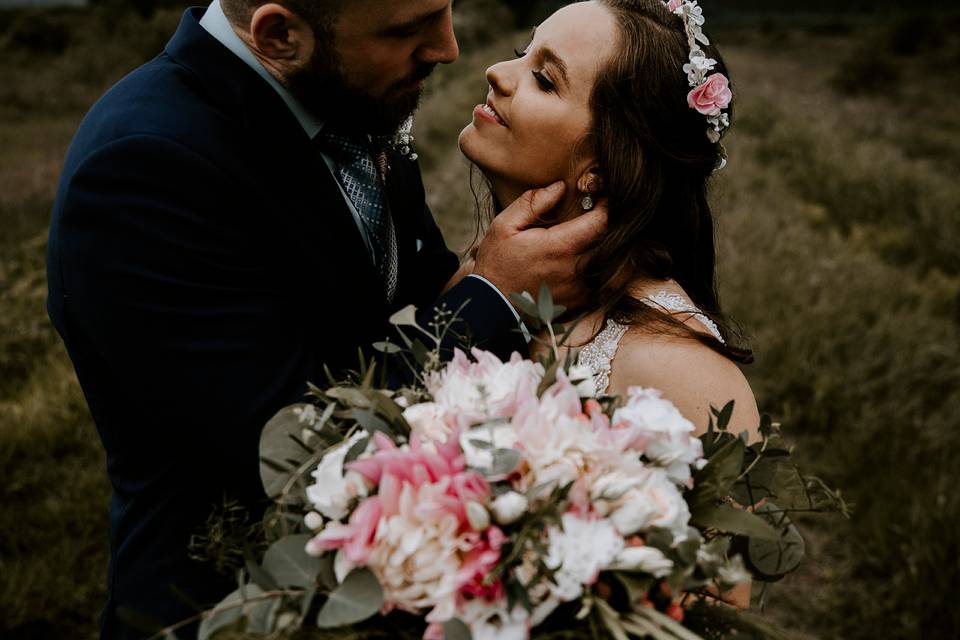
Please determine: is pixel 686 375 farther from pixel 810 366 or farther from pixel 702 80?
pixel 810 366

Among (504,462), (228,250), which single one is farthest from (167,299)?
(504,462)

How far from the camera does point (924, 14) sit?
33.8 meters

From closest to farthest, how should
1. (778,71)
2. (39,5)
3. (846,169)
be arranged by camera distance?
(846,169), (778,71), (39,5)

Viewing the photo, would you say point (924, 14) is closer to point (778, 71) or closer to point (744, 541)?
point (778, 71)

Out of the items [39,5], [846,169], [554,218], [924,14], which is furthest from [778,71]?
[39,5]

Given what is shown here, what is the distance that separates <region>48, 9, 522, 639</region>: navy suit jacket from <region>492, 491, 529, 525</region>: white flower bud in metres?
0.73

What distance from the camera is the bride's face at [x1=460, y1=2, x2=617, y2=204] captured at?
2557 millimetres

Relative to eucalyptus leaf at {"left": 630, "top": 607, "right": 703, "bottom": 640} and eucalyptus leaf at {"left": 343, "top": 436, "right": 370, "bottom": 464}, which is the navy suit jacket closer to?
eucalyptus leaf at {"left": 343, "top": 436, "right": 370, "bottom": 464}

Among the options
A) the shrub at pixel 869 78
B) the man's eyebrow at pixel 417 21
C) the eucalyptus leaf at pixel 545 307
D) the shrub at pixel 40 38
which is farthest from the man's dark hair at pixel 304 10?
the shrub at pixel 40 38

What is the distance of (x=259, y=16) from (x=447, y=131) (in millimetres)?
11187

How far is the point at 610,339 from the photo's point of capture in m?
2.38

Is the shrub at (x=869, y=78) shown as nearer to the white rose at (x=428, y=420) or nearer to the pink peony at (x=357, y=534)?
the white rose at (x=428, y=420)

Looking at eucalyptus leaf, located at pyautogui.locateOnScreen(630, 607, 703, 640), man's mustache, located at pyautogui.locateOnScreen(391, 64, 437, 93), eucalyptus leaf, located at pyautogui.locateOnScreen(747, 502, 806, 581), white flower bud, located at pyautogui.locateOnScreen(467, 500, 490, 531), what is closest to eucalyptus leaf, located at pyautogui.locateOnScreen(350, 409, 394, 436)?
white flower bud, located at pyautogui.locateOnScreen(467, 500, 490, 531)

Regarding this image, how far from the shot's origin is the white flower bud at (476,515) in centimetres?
117
